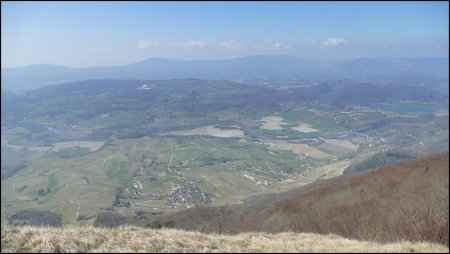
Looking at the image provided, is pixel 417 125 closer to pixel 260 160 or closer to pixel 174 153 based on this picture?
pixel 260 160

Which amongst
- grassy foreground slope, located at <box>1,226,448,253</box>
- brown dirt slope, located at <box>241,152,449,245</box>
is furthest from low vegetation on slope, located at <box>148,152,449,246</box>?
grassy foreground slope, located at <box>1,226,448,253</box>

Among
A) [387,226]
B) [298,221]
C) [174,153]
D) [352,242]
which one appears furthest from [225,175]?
[352,242]

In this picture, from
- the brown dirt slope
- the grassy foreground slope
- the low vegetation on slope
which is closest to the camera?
the grassy foreground slope

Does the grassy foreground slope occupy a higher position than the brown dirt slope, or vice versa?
the grassy foreground slope

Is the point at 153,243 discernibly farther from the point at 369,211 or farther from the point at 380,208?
the point at 380,208

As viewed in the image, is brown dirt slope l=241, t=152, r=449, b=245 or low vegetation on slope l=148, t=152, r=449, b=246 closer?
brown dirt slope l=241, t=152, r=449, b=245

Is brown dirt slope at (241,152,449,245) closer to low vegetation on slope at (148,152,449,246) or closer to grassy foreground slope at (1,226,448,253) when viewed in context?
low vegetation on slope at (148,152,449,246)

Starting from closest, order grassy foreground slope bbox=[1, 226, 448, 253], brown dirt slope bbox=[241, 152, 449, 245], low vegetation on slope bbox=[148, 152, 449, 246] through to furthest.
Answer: grassy foreground slope bbox=[1, 226, 448, 253]
brown dirt slope bbox=[241, 152, 449, 245]
low vegetation on slope bbox=[148, 152, 449, 246]

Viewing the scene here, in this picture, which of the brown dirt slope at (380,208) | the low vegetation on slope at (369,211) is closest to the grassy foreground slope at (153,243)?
the brown dirt slope at (380,208)
